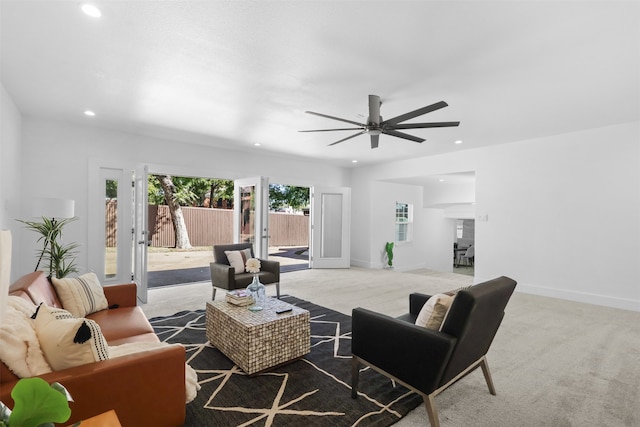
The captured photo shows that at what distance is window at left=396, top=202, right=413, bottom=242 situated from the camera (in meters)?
8.32

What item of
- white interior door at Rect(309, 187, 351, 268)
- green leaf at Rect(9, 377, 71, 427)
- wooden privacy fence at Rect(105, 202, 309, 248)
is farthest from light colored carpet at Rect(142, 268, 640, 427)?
wooden privacy fence at Rect(105, 202, 309, 248)

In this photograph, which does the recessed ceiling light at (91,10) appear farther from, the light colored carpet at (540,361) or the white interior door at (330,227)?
the white interior door at (330,227)

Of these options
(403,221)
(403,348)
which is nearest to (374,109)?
(403,348)

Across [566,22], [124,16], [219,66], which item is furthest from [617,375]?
[124,16]

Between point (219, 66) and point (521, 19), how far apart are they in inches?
93.9

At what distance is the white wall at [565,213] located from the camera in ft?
14.5

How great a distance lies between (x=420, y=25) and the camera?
2201mm

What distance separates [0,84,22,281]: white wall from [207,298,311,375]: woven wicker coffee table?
2.85 meters

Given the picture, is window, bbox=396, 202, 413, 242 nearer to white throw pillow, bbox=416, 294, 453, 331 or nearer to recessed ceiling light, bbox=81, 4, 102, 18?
white throw pillow, bbox=416, 294, 453, 331

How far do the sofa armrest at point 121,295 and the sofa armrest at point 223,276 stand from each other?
1222mm

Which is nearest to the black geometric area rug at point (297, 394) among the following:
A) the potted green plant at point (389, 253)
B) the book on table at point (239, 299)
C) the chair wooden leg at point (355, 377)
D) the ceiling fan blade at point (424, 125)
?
the chair wooden leg at point (355, 377)

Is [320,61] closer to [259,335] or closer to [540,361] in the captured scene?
[259,335]

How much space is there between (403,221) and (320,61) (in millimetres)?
6301

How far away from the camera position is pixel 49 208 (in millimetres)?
3348
